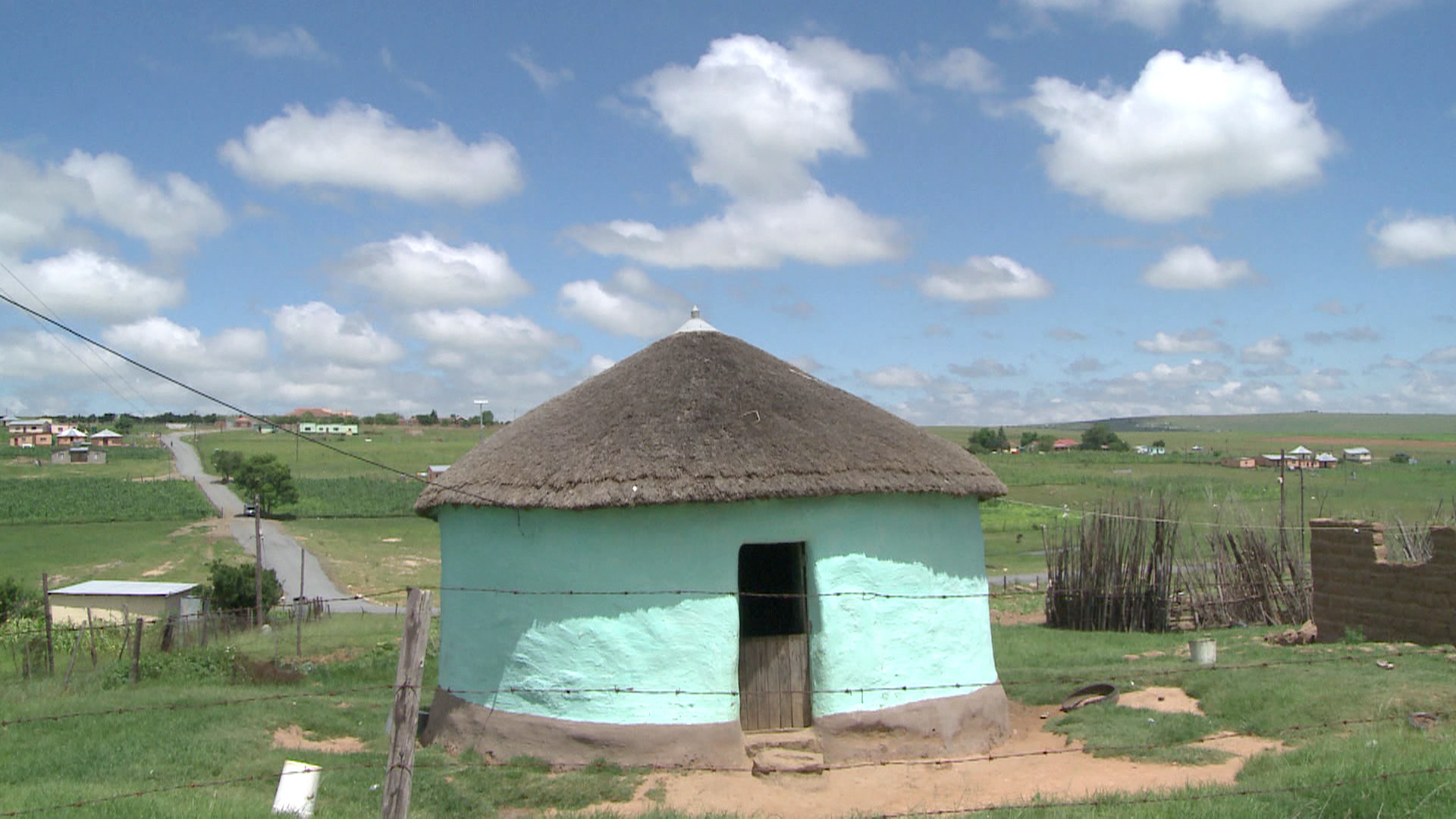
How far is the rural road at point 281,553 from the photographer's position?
36031 mm

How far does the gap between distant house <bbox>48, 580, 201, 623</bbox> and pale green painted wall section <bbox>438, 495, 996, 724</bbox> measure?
776 inches

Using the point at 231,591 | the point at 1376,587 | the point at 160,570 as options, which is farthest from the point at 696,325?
the point at 160,570

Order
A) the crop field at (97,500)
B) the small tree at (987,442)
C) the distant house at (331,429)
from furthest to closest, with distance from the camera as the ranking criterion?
1. the small tree at (987,442)
2. the distant house at (331,429)
3. the crop field at (97,500)

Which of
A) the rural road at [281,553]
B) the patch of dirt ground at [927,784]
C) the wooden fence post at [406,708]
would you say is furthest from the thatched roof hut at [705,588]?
the rural road at [281,553]

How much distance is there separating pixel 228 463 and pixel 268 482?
18.5 metres

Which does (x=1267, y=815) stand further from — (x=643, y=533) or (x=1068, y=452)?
(x=1068, y=452)

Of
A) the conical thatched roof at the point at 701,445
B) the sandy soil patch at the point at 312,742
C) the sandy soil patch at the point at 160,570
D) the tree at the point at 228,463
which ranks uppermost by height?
the tree at the point at 228,463

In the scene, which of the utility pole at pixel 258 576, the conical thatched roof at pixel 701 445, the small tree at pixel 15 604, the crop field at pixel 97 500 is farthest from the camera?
the crop field at pixel 97 500

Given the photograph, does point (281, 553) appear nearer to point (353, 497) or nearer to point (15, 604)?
point (15, 604)

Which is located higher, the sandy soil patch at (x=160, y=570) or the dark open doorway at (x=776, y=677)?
the dark open doorway at (x=776, y=677)

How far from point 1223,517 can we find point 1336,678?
38.6ft

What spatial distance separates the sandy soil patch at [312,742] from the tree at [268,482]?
55.4 meters

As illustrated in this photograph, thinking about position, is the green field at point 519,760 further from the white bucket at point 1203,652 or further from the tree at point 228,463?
the tree at point 228,463

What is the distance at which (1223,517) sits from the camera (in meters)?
22.5
